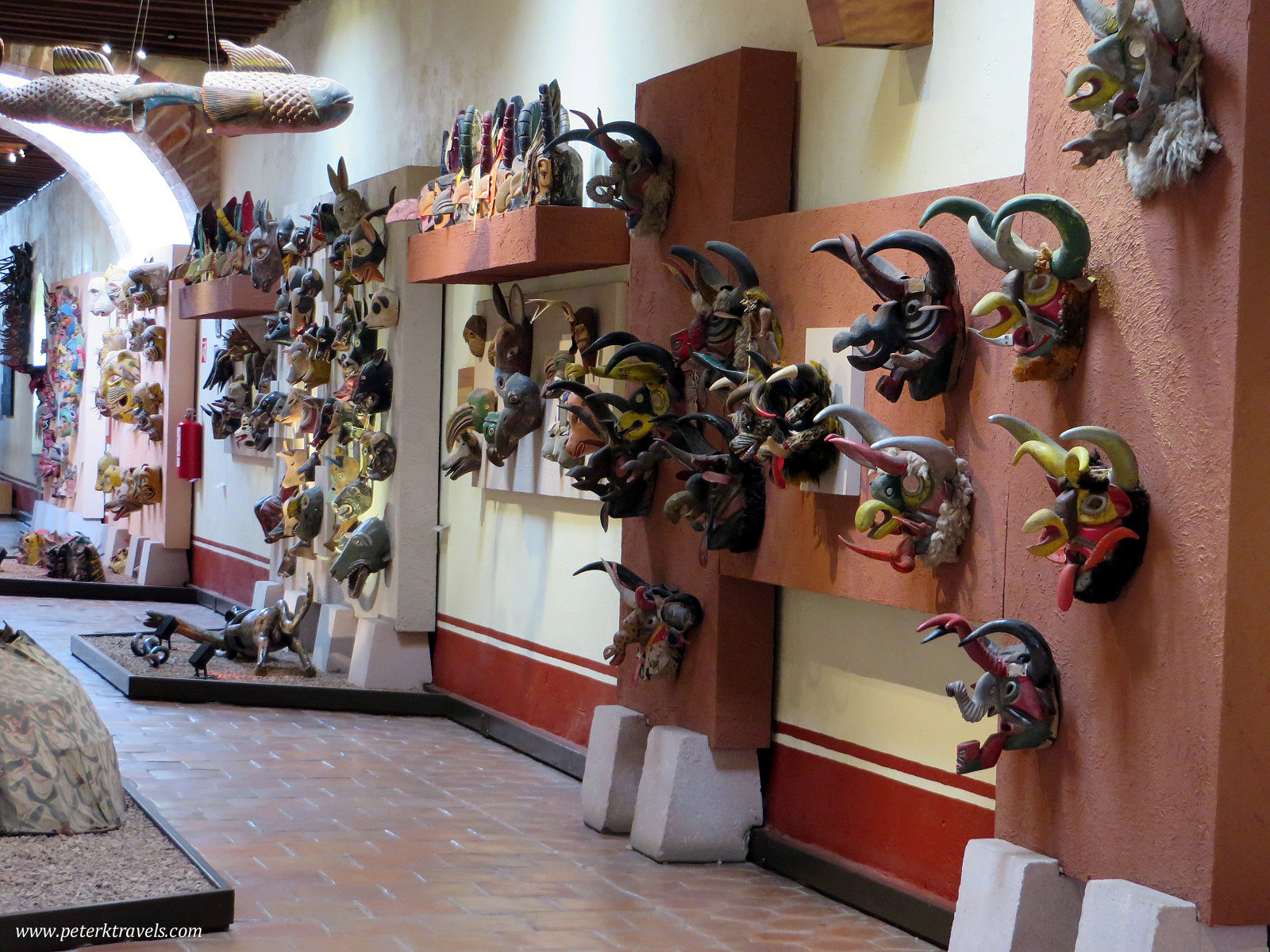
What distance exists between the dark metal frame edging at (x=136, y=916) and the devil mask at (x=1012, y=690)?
211 centimetres

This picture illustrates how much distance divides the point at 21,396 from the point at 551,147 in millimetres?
17697

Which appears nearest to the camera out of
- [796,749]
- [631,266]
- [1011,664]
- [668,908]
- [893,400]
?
[1011,664]

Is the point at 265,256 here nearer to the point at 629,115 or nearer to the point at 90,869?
the point at 629,115

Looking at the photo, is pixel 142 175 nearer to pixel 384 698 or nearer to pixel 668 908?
pixel 384 698

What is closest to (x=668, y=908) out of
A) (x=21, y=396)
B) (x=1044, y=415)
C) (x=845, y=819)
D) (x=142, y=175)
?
(x=845, y=819)

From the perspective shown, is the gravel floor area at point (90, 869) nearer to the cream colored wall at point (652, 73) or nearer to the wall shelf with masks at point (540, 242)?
the wall shelf with masks at point (540, 242)

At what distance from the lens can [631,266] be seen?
606 cm

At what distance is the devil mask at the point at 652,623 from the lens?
5539 millimetres

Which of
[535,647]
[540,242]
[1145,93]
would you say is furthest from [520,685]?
[1145,93]

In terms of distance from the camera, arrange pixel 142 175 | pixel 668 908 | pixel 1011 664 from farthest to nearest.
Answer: pixel 142 175 → pixel 668 908 → pixel 1011 664

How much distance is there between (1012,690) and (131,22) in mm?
10186

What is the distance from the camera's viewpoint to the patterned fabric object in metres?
4.96

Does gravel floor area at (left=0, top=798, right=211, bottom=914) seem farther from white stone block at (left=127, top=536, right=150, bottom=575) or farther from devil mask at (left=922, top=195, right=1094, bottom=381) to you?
white stone block at (left=127, top=536, right=150, bottom=575)

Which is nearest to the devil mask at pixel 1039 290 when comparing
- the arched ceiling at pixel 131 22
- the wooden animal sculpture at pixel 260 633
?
the wooden animal sculpture at pixel 260 633
